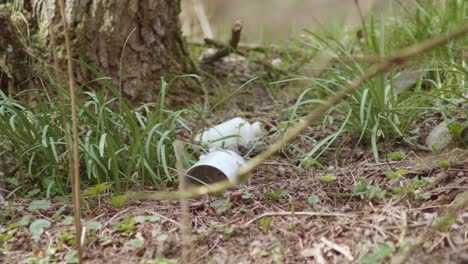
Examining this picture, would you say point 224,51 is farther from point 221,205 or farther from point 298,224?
point 298,224

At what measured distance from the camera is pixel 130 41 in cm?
351

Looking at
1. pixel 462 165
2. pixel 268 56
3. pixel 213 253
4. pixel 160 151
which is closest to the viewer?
pixel 213 253

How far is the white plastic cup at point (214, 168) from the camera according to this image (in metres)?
2.63

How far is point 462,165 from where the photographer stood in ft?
8.39

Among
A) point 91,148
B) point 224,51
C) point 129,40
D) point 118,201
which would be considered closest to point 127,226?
point 118,201

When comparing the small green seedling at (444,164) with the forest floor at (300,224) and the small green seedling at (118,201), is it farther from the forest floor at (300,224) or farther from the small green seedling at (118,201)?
the small green seedling at (118,201)

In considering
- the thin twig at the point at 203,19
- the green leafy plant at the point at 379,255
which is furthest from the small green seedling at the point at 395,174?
the thin twig at the point at 203,19

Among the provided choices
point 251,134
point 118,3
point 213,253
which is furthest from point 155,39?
point 213,253

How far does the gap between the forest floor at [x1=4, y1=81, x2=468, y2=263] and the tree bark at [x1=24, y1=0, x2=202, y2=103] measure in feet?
3.59

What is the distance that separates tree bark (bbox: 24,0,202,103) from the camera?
336 cm

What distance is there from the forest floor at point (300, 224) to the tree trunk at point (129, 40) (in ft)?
3.61

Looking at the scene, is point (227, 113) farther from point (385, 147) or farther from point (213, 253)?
point (213, 253)

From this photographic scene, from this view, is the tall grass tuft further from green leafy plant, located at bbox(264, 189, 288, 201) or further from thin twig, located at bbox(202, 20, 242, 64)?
thin twig, located at bbox(202, 20, 242, 64)

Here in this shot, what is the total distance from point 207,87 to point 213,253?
204cm
